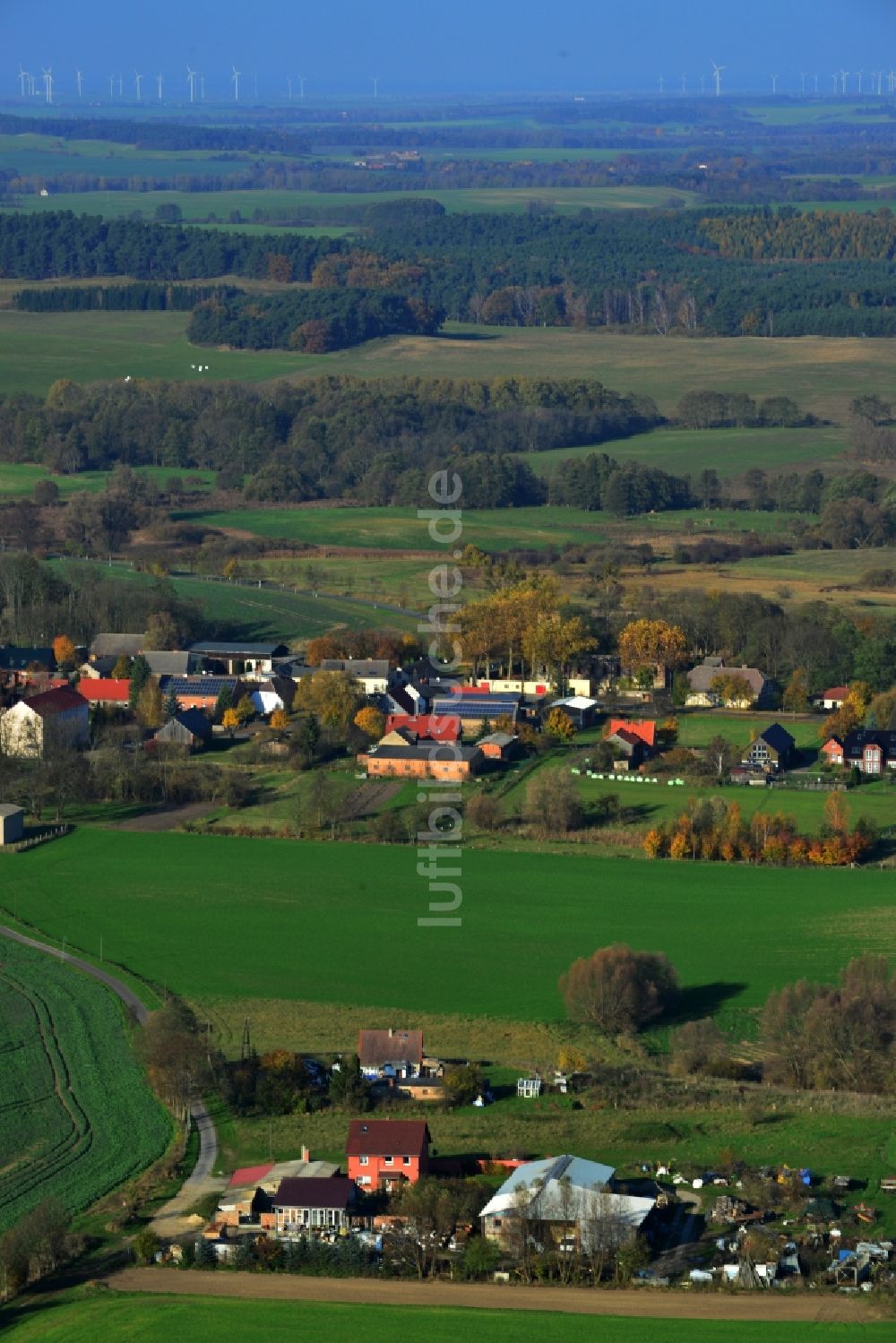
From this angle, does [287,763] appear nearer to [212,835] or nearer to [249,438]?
[212,835]

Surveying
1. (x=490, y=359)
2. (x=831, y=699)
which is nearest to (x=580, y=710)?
(x=831, y=699)

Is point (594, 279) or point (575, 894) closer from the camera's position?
point (575, 894)

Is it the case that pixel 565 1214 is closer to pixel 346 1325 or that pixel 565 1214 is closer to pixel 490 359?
pixel 346 1325

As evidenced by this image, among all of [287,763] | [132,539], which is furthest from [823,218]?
[287,763]

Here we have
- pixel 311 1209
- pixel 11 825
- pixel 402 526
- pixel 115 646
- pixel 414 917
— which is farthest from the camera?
pixel 402 526

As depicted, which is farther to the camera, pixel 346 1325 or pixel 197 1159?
pixel 197 1159

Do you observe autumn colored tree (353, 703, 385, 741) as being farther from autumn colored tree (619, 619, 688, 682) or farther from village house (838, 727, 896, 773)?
village house (838, 727, 896, 773)

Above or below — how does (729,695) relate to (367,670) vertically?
below
